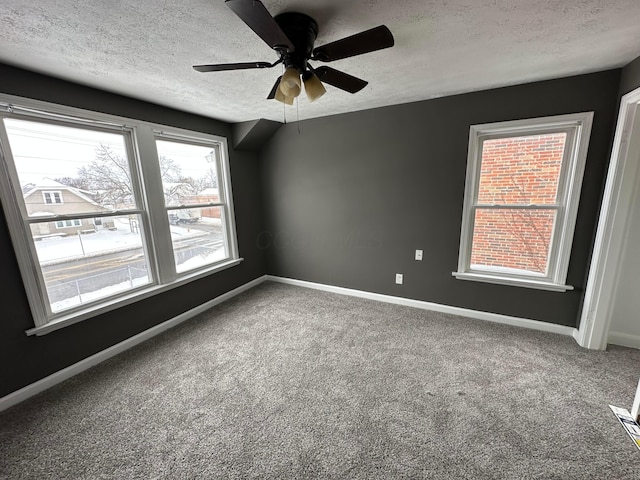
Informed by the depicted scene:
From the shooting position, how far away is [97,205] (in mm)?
2174

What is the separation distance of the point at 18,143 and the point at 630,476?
4132 millimetres

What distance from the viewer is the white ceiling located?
119 centimetres

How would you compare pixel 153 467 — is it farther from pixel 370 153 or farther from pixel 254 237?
pixel 370 153

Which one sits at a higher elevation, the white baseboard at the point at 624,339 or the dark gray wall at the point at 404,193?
the dark gray wall at the point at 404,193

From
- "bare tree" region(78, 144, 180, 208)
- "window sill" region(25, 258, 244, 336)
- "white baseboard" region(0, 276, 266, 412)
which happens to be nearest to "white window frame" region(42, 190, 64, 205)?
"bare tree" region(78, 144, 180, 208)

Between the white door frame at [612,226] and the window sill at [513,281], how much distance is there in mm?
200

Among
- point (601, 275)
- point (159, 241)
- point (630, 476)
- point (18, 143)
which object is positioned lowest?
point (630, 476)

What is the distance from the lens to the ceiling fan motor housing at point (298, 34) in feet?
4.08

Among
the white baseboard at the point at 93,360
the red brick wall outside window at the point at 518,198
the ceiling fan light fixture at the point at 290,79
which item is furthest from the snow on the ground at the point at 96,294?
the red brick wall outside window at the point at 518,198

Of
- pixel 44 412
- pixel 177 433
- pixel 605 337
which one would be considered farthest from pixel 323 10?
pixel 605 337

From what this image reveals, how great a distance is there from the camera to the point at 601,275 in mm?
2059

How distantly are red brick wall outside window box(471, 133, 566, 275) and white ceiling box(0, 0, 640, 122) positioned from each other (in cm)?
58

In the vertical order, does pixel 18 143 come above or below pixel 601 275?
above

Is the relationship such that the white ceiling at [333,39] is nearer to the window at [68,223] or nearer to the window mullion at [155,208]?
the window mullion at [155,208]
